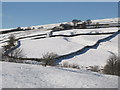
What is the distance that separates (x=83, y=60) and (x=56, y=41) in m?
11.5

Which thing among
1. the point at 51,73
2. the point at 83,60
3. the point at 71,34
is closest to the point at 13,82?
the point at 51,73

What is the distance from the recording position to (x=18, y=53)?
33000 mm

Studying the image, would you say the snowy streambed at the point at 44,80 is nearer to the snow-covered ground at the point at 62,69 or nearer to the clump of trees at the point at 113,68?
the snow-covered ground at the point at 62,69

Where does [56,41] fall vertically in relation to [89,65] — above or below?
above

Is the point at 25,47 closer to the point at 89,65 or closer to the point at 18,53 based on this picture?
the point at 18,53

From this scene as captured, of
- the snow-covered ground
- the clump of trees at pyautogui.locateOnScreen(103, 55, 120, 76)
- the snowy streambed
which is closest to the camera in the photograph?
the snowy streambed

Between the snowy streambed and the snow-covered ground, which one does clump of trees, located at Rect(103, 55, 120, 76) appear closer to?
the snow-covered ground

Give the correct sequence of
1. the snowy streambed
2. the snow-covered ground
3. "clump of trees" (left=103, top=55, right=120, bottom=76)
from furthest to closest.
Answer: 1. "clump of trees" (left=103, top=55, right=120, bottom=76)
2. the snow-covered ground
3. the snowy streambed

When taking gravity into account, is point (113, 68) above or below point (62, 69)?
below

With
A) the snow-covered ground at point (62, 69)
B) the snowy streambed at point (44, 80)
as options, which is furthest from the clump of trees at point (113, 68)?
the snowy streambed at point (44, 80)

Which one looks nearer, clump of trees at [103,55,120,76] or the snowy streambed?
the snowy streambed

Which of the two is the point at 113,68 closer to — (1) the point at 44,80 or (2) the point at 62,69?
(2) the point at 62,69

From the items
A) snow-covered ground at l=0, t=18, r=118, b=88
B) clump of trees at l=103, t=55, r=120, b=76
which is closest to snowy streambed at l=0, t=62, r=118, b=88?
snow-covered ground at l=0, t=18, r=118, b=88

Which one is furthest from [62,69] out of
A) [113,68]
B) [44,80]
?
[113,68]
